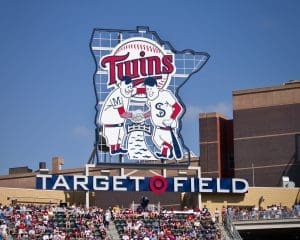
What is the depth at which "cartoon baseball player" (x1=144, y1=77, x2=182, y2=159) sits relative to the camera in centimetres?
6012

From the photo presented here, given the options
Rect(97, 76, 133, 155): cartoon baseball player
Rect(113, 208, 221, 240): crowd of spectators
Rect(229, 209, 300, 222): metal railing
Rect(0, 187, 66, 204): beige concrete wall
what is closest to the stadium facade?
Rect(0, 187, 66, 204): beige concrete wall

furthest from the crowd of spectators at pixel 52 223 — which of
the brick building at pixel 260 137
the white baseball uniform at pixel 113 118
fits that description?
the brick building at pixel 260 137

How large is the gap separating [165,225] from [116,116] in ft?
25.9

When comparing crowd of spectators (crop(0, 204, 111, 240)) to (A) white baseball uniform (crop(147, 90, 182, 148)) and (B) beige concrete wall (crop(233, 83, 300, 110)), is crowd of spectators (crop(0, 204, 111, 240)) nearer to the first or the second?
(A) white baseball uniform (crop(147, 90, 182, 148))

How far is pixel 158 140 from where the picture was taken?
60125 mm

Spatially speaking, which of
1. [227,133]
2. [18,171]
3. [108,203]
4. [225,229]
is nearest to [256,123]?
[227,133]

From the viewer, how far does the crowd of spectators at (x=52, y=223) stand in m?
51.4

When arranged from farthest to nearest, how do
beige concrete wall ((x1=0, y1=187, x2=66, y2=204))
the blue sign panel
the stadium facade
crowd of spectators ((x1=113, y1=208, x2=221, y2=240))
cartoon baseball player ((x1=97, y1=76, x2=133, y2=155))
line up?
the stadium facade, beige concrete wall ((x1=0, y1=187, x2=66, y2=204)), cartoon baseball player ((x1=97, y1=76, x2=133, y2=155)), the blue sign panel, crowd of spectators ((x1=113, y1=208, x2=221, y2=240))

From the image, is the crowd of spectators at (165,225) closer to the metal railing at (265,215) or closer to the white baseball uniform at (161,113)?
the metal railing at (265,215)

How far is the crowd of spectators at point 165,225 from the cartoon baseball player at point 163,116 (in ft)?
13.5

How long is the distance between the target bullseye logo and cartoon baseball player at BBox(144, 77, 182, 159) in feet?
4.67

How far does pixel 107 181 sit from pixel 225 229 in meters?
8.12

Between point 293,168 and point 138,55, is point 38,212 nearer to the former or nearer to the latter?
point 138,55

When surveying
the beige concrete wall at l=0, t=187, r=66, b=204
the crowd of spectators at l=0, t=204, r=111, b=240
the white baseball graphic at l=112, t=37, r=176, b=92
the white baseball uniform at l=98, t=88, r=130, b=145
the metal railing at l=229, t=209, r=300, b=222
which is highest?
the white baseball graphic at l=112, t=37, r=176, b=92
